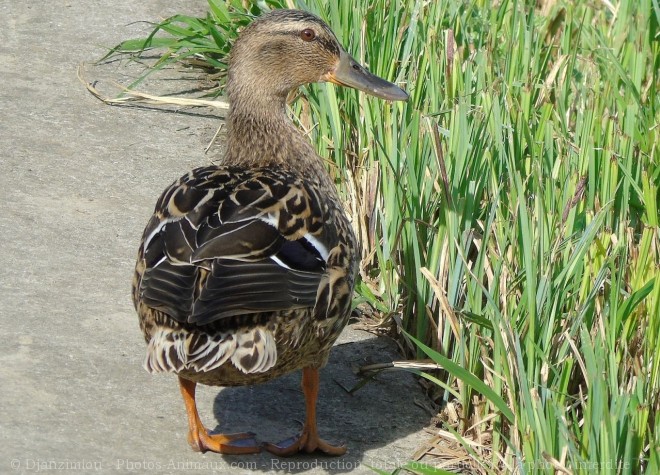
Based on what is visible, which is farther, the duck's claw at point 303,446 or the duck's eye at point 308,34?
the duck's eye at point 308,34

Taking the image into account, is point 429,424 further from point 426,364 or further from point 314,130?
point 314,130

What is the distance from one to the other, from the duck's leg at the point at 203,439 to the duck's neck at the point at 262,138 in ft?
3.01

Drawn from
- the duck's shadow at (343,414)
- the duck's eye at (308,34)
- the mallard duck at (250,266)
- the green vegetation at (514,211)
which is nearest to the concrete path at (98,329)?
the duck's shadow at (343,414)

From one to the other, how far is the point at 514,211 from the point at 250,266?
1.04 metres

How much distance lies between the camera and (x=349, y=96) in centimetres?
502

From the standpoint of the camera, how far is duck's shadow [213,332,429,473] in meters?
3.85

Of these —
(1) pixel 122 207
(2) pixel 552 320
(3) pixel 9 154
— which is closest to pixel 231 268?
(2) pixel 552 320

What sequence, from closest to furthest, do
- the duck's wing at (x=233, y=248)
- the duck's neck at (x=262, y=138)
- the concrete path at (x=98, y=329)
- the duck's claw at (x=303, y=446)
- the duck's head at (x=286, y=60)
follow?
the duck's wing at (x=233, y=248) < the concrete path at (x=98, y=329) < the duck's claw at (x=303, y=446) < the duck's neck at (x=262, y=138) < the duck's head at (x=286, y=60)

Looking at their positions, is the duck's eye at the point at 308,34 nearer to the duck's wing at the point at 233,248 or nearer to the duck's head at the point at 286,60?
the duck's head at the point at 286,60

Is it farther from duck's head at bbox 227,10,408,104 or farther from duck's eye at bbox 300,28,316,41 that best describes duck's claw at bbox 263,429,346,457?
duck's eye at bbox 300,28,316,41

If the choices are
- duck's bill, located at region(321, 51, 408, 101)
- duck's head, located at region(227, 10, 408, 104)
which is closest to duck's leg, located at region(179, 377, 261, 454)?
duck's head, located at region(227, 10, 408, 104)

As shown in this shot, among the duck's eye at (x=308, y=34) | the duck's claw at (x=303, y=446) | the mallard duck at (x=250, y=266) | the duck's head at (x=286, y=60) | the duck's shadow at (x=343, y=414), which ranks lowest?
the duck's shadow at (x=343, y=414)

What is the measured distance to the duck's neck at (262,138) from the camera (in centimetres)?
432

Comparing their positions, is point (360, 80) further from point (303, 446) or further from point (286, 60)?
point (303, 446)
